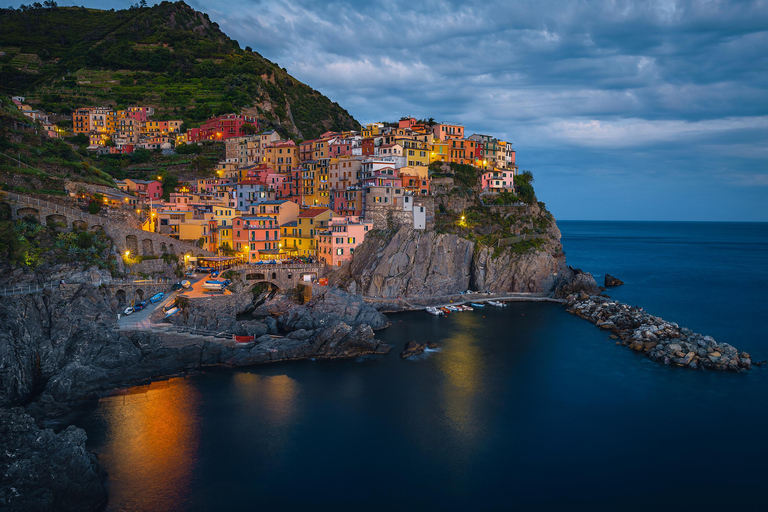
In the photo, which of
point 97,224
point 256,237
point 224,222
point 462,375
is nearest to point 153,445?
point 462,375

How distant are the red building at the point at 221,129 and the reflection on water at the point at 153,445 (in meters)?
56.0

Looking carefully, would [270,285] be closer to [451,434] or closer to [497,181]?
[451,434]

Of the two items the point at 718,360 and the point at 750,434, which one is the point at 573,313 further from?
the point at 750,434

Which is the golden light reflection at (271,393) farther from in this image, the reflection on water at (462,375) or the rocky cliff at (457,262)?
the rocky cliff at (457,262)

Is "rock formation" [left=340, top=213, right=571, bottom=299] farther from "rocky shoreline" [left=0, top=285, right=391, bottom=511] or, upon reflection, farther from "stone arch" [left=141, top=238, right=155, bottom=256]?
"stone arch" [left=141, top=238, right=155, bottom=256]

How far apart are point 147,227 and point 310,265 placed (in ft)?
57.8

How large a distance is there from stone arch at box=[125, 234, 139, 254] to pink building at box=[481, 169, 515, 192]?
42865mm

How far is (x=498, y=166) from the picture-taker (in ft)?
230

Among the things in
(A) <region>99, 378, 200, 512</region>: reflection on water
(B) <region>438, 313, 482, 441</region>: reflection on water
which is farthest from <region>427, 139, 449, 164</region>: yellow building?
(A) <region>99, 378, 200, 512</region>: reflection on water

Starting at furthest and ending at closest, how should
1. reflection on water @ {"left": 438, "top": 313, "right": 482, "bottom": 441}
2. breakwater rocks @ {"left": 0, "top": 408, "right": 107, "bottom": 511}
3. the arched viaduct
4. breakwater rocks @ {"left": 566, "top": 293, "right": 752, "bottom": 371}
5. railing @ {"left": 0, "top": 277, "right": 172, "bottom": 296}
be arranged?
the arched viaduct
breakwater rocks @ {"left": 566, "top": 293, "right": 752, "bottom": 371}
railing @ {"left": 0, "top": 277, "right": 172, "bottom": 296}
reflection on water @ {"left": 438, "top": 313, "right": 482, "bottom": 441}
breakwater rocks @ {"left": 0, "top": 408, "right": 107, "bottom": 511}

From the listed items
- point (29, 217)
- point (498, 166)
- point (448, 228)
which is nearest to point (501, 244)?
point (448, 228)

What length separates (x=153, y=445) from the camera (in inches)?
880

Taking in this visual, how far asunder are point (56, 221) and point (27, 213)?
195 centimetres

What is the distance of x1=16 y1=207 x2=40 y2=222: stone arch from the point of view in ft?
117
